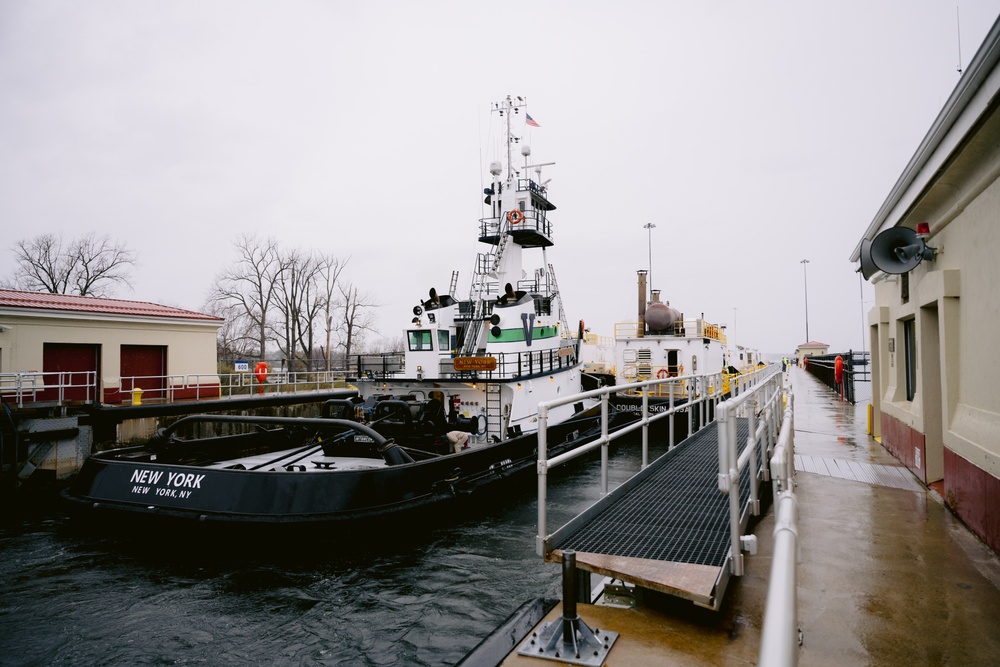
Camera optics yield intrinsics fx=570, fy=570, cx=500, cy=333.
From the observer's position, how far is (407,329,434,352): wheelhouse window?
15719 mm

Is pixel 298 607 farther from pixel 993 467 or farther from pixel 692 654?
pixel 993 467

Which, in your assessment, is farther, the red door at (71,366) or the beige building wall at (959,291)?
the red door at (71,366)

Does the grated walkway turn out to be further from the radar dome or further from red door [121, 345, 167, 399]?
the radar dome

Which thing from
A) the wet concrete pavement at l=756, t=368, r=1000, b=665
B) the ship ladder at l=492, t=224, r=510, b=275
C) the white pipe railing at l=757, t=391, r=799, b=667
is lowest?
the wet concrete pavement at l=756, t=368, r=1000, b=665

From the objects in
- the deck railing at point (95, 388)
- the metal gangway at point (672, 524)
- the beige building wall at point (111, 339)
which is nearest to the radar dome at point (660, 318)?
the deck railing at point (95, 388)

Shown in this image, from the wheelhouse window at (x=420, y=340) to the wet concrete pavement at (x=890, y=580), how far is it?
10297 millimetres

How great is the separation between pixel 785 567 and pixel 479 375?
13051mm

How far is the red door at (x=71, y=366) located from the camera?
17.2m

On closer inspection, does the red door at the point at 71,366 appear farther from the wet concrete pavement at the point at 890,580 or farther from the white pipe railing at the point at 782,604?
the white pipe railing at the point at 782,604

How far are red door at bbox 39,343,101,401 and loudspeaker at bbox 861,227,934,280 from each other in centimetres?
1940

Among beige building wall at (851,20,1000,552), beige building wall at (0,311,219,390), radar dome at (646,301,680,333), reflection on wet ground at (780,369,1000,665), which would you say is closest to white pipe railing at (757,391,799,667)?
reflection on wet ground at (780,369,1000,665)

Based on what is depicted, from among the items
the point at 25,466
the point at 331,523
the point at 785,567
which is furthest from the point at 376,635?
the point at 25,466

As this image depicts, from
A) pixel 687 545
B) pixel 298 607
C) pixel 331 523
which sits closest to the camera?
pixel 687 545

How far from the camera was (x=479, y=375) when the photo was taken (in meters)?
14.5
